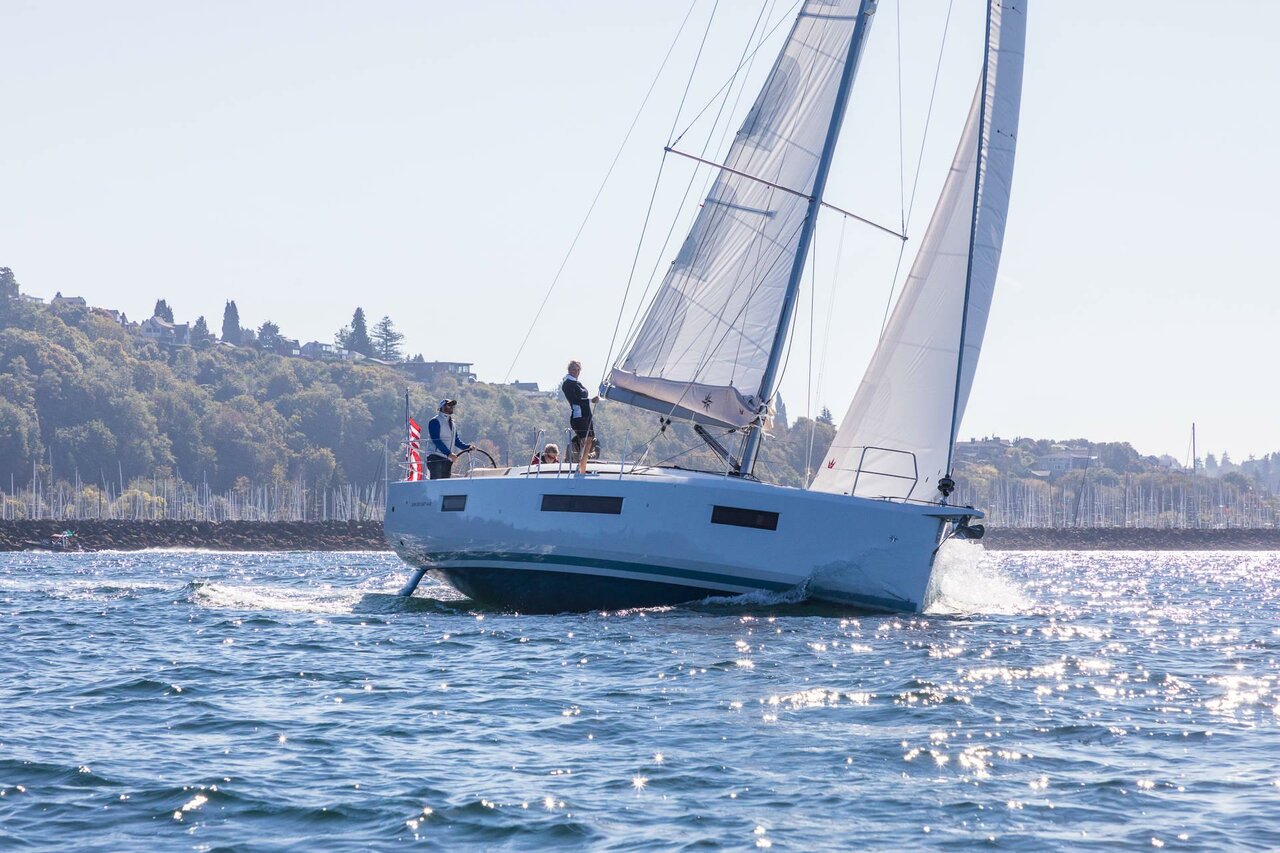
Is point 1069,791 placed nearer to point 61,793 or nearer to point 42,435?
point 61,793

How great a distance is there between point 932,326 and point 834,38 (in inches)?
162

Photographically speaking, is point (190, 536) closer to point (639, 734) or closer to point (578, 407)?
point (578, 407)

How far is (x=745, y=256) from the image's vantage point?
66.1ft

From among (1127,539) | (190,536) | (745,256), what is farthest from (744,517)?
(1127,539)

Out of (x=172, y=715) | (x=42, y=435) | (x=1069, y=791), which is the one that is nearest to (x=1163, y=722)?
(x=1069, y=791)

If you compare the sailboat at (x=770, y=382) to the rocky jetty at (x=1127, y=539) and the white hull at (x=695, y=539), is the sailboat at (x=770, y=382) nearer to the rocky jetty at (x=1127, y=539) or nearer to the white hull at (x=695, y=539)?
the white hull at (x=695, y=539)

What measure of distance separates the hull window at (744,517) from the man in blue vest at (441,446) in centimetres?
552

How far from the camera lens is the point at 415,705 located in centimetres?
1188

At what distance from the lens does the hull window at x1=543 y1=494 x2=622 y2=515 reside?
17.9 metres

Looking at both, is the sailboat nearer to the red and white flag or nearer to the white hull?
the white hull

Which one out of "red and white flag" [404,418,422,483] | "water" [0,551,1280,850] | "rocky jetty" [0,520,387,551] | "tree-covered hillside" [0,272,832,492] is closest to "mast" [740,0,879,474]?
"water" [0,551,1280,850]

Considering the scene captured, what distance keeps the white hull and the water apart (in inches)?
18.3

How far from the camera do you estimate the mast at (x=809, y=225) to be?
19797mm

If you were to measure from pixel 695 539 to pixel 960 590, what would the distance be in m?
8.22
